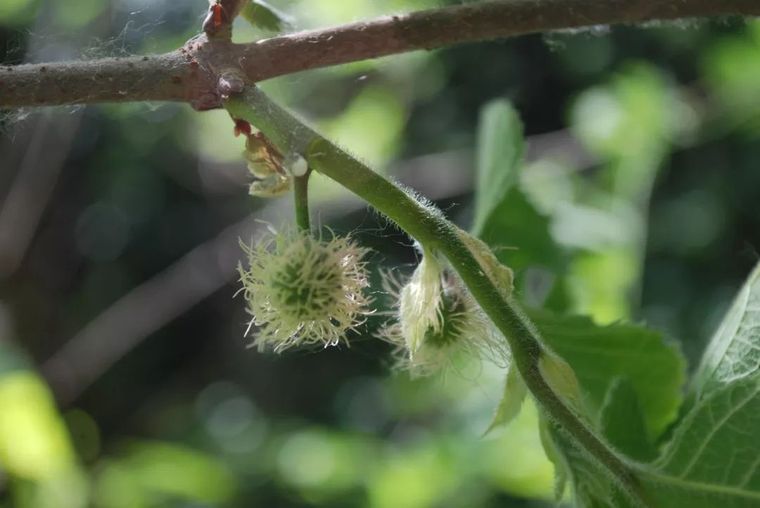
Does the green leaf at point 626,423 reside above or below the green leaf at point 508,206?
below

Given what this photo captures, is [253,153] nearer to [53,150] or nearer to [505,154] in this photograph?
[505,154]

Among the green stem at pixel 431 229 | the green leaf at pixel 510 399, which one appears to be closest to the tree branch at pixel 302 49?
the green stem at pixel 431 229

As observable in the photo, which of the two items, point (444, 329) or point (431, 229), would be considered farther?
point (444, 329)

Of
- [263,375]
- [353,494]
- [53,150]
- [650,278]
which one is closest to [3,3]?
[53,150]

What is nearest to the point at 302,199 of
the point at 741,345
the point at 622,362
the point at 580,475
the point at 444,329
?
the point at 444,329

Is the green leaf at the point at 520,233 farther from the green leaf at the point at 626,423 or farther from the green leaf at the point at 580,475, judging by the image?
the green leaf at the point at 580,475

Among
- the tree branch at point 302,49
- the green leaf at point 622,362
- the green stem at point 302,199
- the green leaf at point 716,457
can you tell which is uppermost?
the tree branch at point 302,49

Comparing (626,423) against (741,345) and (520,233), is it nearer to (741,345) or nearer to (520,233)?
(741,345)
